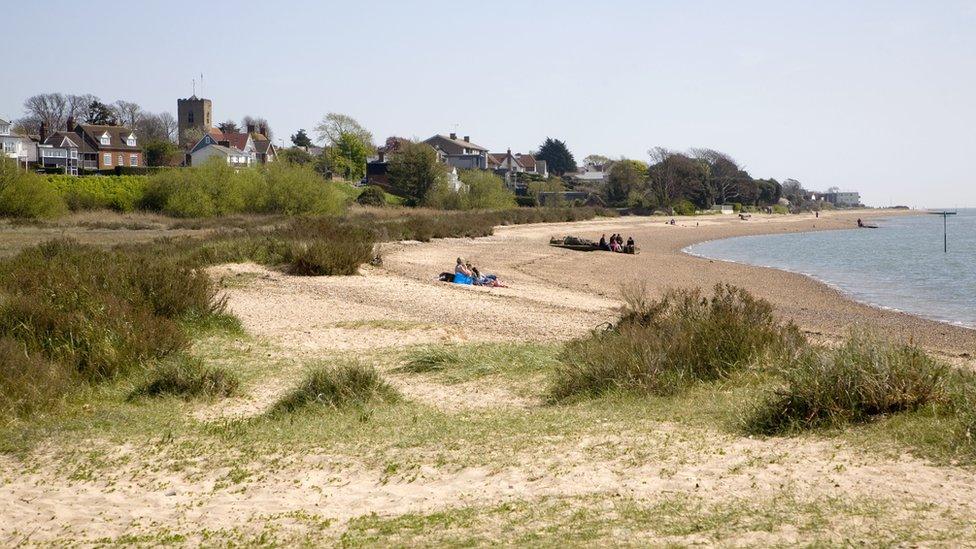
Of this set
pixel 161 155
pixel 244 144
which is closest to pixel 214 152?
pixel 161 155

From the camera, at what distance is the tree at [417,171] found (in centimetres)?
7888

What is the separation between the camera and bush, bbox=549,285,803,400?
9.50 metres

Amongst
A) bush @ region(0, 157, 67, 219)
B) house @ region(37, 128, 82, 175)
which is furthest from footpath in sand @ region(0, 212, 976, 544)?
house @ region(37, 128, 82, 175)

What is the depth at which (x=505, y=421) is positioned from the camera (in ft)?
28.3

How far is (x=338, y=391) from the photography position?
9609 mm

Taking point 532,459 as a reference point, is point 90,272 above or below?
above

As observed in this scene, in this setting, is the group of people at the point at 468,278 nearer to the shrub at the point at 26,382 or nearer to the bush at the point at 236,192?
the shrub at the point at 26,382

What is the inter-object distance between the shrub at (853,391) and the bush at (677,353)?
172cm

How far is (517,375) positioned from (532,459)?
3982 mm

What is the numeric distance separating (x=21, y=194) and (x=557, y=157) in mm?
100789

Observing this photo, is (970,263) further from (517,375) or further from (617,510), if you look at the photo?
(617,510)

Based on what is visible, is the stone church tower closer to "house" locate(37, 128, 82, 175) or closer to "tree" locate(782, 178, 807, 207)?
"house" locate(37, 128, 82, 175)

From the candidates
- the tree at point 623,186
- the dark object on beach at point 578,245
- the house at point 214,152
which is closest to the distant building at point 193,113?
the house at point 214,152

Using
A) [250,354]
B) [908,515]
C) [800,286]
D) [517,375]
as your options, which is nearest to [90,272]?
[250,354]
